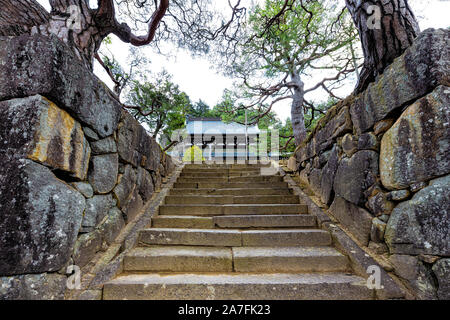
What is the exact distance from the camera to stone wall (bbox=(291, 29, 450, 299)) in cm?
124

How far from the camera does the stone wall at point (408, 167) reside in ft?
4.05

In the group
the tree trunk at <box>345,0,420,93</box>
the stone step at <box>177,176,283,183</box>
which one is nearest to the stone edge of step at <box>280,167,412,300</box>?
the stone step at <box>177,176,283,183</box>

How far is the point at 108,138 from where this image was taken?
180cm

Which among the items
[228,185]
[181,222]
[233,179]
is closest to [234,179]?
[233,179]

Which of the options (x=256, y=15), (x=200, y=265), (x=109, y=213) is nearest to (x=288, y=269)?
(x=200, y=265)

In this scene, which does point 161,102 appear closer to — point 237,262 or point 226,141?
point 237,262

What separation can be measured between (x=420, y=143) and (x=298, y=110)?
4.82 meters

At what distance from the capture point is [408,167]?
4.55ft

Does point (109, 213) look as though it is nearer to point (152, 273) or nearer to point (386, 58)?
point (152, 273)

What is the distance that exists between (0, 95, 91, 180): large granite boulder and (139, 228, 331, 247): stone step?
1186mm

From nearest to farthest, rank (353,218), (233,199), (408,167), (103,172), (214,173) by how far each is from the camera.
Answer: (408,167), (103,172), (353,218), (233,199), (214,173)

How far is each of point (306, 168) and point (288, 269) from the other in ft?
6.66

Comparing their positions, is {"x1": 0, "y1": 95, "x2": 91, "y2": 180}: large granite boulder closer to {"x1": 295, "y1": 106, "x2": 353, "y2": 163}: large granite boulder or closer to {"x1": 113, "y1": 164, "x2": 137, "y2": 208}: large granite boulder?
{"x1": 113, "y1": 164, "x2": 137, "y2": 208}: large granite boulder

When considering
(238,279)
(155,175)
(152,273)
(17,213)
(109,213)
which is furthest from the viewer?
(155,175)
